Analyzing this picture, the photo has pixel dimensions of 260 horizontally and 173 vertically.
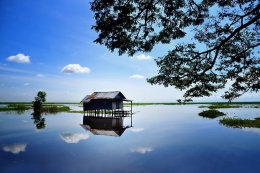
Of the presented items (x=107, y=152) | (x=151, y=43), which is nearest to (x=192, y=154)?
(x=107, y=152)

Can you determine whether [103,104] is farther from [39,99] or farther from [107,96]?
[39,99]

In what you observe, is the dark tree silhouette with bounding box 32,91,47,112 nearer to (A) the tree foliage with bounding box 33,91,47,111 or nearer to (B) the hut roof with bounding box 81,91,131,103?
(A) the tree foliage with bounding box 33,91,47,111

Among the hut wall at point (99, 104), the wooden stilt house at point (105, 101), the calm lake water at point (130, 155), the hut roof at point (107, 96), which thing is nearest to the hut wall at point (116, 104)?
the wooden stilt house at point (105, 101)

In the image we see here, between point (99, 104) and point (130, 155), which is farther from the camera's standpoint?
point (99, 104)

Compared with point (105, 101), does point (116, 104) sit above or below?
below

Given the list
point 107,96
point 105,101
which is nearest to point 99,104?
point 105,101

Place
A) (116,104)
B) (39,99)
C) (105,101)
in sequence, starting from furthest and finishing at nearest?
1. (39,99)
2. (116,104)
3. (105,101)

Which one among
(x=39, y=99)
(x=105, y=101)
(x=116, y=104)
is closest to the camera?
(x=105, y=101)

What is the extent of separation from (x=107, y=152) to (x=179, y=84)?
5985mm

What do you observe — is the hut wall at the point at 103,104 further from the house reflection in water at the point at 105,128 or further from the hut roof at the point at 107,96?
the house reflection in water at the point at 105,128

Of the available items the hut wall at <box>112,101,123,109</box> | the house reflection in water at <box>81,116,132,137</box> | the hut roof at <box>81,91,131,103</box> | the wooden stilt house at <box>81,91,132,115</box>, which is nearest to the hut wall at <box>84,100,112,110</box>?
the wooden stilt house at <box>81,91,132,115</box>

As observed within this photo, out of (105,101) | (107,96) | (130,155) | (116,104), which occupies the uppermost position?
Answer: (107,96)

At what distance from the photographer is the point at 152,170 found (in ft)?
26.3

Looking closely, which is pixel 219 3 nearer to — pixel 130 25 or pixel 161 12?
pixel 161 12
